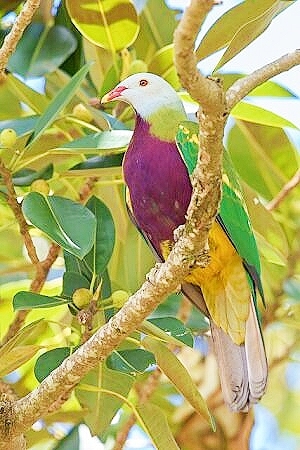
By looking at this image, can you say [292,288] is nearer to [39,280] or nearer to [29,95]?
[39,280]

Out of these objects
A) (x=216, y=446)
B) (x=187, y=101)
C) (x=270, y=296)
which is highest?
(x=187, y=101)

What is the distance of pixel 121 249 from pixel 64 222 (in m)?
0.64

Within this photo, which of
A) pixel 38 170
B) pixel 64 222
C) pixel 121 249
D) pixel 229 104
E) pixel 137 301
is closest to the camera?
pixel 229 104

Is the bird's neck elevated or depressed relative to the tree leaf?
elevated

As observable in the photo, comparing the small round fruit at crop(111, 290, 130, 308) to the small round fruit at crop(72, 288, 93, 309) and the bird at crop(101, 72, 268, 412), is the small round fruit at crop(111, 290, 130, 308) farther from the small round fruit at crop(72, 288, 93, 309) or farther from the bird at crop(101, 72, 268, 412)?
the bird at crop(101, 72, 268, 412)

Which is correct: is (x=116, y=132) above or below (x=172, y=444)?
above

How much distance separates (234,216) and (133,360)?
326 millimetres

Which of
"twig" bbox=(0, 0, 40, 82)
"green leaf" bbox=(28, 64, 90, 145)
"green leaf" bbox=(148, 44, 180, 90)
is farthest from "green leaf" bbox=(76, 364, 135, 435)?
"green leaf" bbox=(148, 44, 180, 90)

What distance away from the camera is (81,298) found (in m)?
1.86

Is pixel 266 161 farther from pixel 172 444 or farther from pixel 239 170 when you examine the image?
pixel 172 444

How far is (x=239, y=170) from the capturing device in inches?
105

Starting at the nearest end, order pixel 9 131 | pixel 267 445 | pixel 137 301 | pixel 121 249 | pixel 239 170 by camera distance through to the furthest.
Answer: pixel 137 301, pixel 9 131, pixel 121 249, pixel 239 170, pixel 267 445

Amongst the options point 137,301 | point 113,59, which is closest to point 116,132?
point 113,59

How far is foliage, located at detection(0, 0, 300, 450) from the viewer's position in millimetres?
Result: 1829
